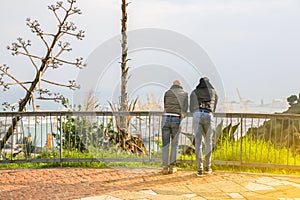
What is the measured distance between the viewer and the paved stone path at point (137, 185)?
6.34 metres

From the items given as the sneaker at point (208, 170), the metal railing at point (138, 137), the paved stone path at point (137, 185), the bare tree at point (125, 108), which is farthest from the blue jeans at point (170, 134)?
the bare tree at point (125, 108)

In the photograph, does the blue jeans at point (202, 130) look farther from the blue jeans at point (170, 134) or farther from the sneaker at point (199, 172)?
the blue jeans at point (170, 134)

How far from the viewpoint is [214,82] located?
818 cm

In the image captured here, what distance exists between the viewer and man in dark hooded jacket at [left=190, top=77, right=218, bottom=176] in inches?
299

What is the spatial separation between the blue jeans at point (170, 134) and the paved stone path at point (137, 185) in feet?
1.11

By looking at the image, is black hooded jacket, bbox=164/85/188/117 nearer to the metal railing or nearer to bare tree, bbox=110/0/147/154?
the metal railing

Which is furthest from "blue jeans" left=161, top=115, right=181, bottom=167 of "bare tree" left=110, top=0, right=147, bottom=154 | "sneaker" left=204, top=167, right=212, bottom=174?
"bare tree" left=110, top=0, right=147, bottom=154

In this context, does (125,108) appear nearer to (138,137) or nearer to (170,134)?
(138,137)

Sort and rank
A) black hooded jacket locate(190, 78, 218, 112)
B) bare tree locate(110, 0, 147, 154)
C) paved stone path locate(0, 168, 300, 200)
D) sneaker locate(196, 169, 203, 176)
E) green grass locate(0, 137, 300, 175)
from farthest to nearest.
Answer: bare tree locate(110, 0, 147, 154)
green grass locate(0, 137, 300, 175)
sneaker locate(196, 169, 203, 176)
black hooded jacket locate(190, 78, 218, 112)
paved stone path locate(0, 168, 300, 200)

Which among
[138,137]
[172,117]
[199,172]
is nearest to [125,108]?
[138,137]

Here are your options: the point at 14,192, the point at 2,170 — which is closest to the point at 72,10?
the point at 2,170

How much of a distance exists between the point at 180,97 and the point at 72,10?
16.7 ft

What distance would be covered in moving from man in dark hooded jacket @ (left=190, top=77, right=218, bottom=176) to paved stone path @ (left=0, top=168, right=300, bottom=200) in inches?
20.9

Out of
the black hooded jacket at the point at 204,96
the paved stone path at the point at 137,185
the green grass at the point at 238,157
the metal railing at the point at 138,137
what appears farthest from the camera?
the metal railing at the point at 138,137
